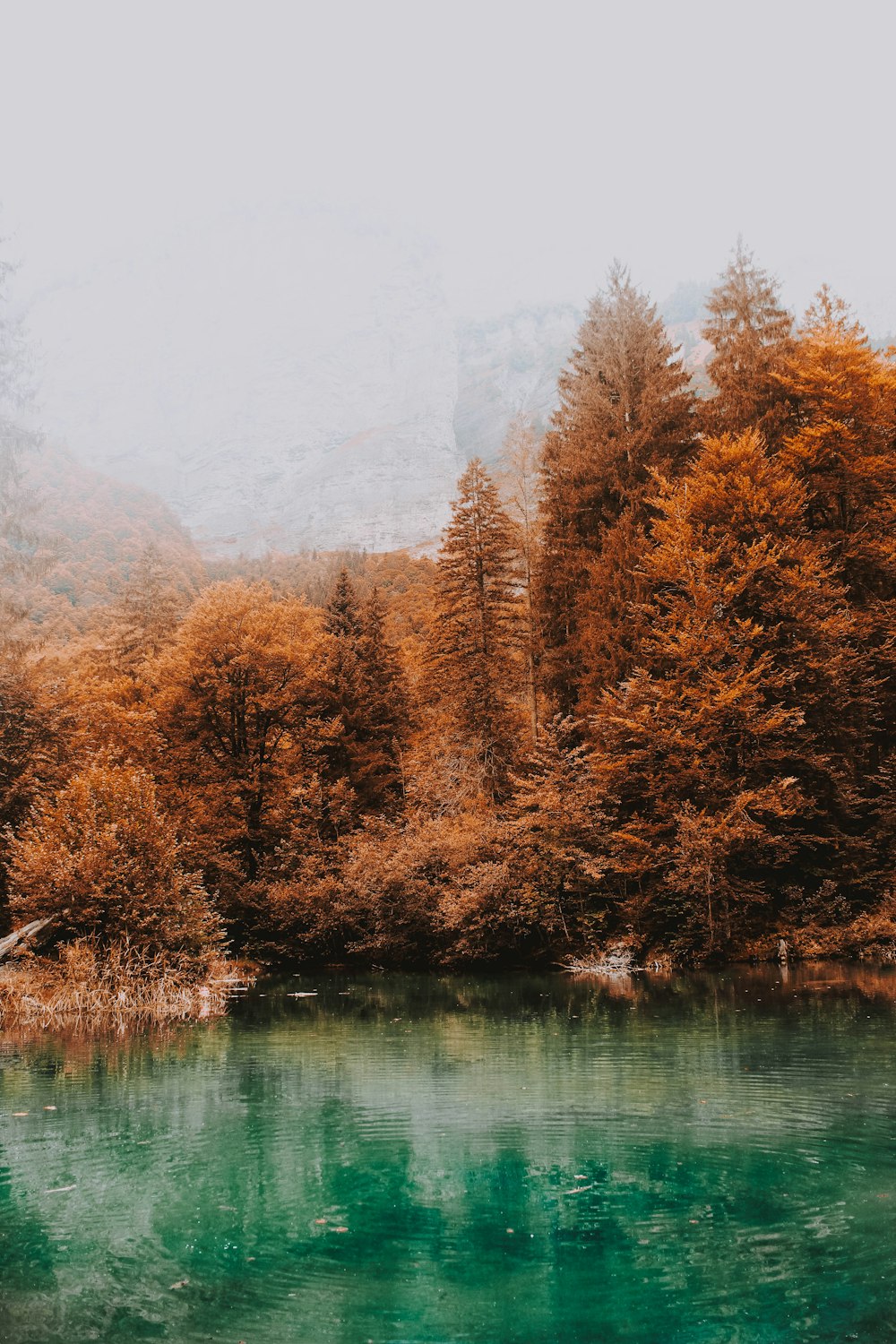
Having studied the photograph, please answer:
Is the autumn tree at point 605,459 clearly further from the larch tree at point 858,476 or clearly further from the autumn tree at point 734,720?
the larch tree at point 858,476

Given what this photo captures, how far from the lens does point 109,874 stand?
19984 millimetres

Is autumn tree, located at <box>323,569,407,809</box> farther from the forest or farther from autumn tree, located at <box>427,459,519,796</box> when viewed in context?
autumn tree, located at <box>427,459,519,796</box>

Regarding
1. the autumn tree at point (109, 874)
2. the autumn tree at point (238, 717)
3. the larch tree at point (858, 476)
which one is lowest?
the autumn tree at point (109, 874)

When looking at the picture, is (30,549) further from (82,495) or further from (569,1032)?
(82,495)

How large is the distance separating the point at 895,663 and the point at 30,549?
932 inches

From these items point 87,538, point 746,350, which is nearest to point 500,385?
point 87,538

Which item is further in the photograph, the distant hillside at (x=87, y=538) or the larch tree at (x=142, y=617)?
the larch tree at (x=142, y=617)

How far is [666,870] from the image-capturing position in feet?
79.0

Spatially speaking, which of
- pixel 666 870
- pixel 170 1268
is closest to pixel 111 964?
pixel 666 870

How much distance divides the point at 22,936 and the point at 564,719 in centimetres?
1436

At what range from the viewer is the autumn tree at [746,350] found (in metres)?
29.0

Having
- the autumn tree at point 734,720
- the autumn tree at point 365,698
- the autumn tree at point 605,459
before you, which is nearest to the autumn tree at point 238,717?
the autumn tree at point 365,698

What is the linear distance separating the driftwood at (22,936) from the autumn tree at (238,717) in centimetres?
1028

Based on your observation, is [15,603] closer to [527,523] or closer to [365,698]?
[365,698]
